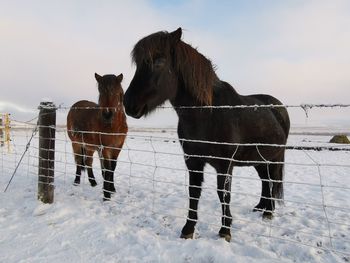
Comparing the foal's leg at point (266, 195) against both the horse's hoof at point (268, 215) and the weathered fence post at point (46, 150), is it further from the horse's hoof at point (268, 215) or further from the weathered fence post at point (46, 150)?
the weathered fence post at point (46, 150)

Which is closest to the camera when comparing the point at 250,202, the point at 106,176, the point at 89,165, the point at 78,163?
the point at 250,202

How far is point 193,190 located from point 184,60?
138 cm

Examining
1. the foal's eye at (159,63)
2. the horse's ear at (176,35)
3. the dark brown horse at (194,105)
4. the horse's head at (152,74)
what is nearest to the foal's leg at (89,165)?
the dark brown horse at (194,105)

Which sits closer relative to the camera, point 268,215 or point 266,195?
point 268,215

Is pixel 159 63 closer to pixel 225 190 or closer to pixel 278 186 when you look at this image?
pixel 225 190

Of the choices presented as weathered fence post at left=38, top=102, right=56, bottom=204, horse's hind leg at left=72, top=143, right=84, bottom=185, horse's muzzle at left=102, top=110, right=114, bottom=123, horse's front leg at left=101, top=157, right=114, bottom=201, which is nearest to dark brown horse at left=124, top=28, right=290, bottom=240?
horse's muzzle at left=102, top=110, right=114, bottom=123

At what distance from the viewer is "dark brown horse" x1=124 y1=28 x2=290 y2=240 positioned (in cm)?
276

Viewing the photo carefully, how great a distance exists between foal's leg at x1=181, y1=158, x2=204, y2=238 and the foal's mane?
2.16ft

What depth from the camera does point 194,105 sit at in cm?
298

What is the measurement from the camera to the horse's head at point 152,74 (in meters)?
2.69

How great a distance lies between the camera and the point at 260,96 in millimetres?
4445

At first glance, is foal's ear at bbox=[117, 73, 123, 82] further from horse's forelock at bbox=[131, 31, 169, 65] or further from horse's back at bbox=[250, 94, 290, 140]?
horse's back at bbox=[250, 94, 290, 140]

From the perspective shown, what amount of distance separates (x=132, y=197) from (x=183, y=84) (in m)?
2.46

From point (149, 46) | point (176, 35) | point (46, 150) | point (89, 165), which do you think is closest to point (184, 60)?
point (176, 35)
